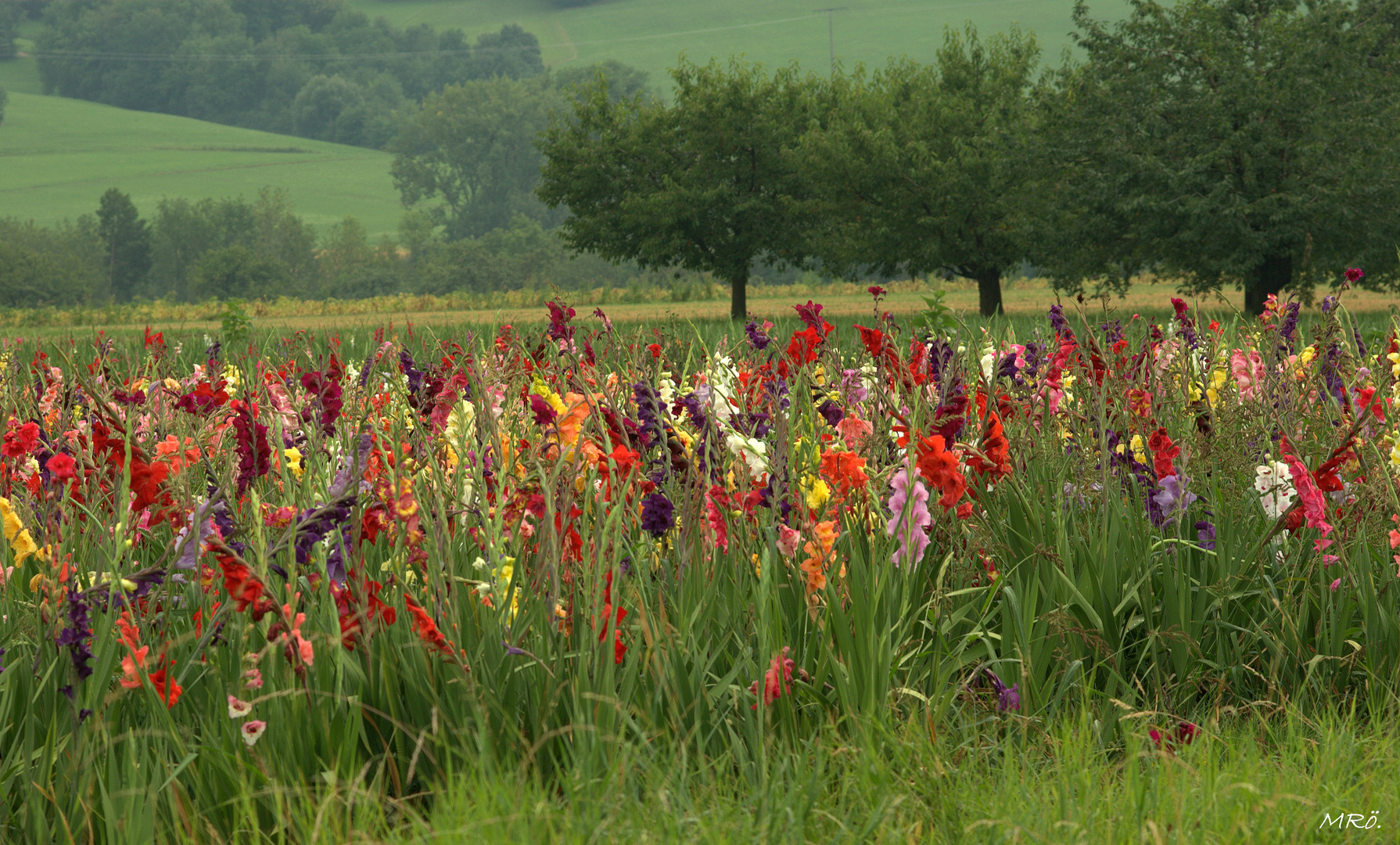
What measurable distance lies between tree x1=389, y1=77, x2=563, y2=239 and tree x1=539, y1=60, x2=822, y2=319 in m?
78.5

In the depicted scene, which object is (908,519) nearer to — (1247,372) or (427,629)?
(427,629)

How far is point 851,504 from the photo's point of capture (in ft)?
9.75

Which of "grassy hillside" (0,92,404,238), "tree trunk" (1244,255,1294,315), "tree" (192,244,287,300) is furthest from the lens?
"grassy hillside" (0,92,404,238)

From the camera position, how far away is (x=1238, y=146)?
2362cm

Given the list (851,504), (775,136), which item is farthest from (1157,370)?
(775,136)

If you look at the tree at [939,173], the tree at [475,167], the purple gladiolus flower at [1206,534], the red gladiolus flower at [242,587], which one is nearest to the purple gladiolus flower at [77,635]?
the red gladiolus flower at [242,587]

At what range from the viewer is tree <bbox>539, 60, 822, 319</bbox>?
36.0 m

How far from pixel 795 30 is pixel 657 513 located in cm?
18735

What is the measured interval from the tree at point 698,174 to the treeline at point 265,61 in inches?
5140

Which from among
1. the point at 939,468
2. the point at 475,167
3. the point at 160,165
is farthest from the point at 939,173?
the point at 160,165

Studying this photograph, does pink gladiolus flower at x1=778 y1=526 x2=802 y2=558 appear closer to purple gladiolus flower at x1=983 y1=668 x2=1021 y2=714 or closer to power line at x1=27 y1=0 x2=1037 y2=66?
purple gladiolus flower at x1=983 y1=668 x2=1021 y2=714

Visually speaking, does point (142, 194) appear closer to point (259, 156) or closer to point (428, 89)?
point (259, 156)

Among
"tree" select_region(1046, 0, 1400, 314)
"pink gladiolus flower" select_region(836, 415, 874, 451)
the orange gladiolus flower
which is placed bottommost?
the orange gladiolus flower

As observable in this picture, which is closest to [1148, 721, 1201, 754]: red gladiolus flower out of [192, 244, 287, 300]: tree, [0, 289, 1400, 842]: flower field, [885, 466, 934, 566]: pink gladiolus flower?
[0, 289, 1400, 842]: flower field
